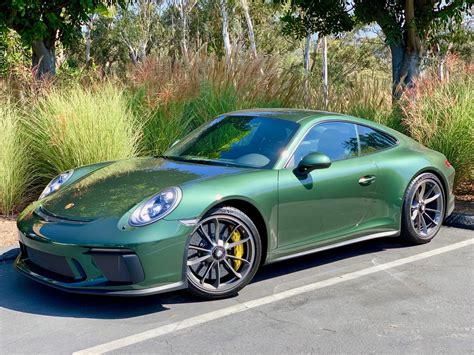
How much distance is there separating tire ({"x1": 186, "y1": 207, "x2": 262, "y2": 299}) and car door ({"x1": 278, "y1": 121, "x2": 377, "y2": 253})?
0.34m

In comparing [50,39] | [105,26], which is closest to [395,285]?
[50,39]

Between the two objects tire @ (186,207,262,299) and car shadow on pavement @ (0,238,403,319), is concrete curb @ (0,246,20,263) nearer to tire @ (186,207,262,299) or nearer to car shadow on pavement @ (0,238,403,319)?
car shadow on pavement @ (0,238,403,319)

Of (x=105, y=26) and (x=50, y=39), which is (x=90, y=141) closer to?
(x=50, y=39)

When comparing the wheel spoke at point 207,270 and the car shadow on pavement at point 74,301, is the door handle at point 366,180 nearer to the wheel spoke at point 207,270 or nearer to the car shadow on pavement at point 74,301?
the car shadow on pavement at point 74,301

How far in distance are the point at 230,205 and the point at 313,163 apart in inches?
31.7

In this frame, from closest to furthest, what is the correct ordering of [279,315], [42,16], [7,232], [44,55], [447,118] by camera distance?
1. [279,315]
2. [7,232]
3. [447,118]
4. [42,16]
5. [44,55]

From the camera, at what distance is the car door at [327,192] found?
4965 millimetres

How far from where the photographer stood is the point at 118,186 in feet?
16.0

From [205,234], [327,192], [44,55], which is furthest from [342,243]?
[44,55]

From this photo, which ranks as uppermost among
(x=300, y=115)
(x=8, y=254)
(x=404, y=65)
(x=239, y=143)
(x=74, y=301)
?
(x=404, y=65)

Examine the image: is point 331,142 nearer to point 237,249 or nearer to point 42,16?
point 237,249

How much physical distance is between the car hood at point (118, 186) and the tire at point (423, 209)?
1.96 meters

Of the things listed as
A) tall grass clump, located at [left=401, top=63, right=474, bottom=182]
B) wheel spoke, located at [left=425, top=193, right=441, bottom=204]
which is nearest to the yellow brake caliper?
wheel spoke, located at [left=425, top=193, right=441, bottom=204]

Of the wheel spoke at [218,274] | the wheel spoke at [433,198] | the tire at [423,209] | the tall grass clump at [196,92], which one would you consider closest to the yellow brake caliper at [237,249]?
the wheel spoke at [218,274]
